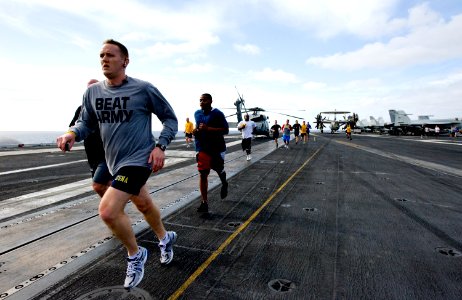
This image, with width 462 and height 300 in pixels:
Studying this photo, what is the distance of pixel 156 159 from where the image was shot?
236 cm

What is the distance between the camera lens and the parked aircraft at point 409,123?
157 ft

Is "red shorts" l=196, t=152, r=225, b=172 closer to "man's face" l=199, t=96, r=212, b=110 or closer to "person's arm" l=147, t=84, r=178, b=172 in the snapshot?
"man's face" l=199, t=96, r=212, b=110

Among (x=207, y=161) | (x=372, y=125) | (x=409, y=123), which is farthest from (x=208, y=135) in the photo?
(x=372, y=125)

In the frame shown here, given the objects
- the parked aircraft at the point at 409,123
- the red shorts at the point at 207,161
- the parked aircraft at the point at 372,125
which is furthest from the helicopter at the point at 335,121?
the red shorts at the point at 207,161

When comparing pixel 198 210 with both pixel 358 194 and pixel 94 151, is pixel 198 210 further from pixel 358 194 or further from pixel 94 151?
pixel 358 194

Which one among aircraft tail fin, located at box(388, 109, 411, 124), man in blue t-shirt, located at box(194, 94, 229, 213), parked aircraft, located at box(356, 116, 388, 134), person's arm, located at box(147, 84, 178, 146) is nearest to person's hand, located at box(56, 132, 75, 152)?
person's arm, located at box(147, 84, 178, 146)

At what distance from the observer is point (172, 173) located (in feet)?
27.8

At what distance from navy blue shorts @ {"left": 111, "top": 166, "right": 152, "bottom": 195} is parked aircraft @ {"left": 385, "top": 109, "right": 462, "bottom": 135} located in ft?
178

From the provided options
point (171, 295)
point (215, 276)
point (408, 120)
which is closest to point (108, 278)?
point (171, 295)

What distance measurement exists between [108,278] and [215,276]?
99 cm

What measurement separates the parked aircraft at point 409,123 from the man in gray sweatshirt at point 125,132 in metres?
54.2

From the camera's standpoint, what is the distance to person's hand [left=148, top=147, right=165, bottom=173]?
2347 mm

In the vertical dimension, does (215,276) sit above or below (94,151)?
below

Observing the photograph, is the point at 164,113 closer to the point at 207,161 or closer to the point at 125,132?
the point at 125,132
